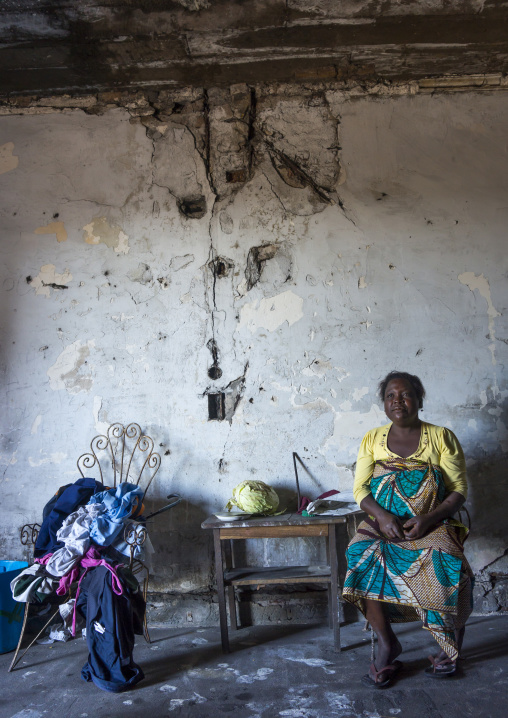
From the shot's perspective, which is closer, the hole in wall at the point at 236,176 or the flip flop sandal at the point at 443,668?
the flip flop sandal at the point at 443,668

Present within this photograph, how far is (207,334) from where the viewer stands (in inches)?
147

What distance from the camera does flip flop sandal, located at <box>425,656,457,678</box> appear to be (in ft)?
8.55

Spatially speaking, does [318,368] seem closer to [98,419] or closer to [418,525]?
[418,525]

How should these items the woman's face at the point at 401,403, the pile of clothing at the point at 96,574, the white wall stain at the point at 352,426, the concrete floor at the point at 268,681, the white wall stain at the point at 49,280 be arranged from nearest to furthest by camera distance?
the concrete floor at the point at 268,681
the pile of clothing at the point at 96,574
the woman's face at the point at 401,403
the white wall stain at the point at 352,426
the white wall stain at the point at 49,280

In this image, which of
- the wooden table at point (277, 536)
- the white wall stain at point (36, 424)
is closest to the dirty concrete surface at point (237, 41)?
the white wall stain at point (36, 424)

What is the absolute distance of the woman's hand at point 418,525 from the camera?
2695 mm

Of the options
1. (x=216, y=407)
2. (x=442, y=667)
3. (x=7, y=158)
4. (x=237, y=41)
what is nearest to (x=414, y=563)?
(x=442, y=667)

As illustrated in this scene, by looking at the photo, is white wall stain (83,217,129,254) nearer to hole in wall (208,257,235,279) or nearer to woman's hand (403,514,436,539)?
hole in wall (208,257,235,279)

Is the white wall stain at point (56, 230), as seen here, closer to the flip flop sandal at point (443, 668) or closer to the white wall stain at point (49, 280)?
the white wall stain at point (49, 280)

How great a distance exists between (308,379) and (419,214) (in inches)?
55.2

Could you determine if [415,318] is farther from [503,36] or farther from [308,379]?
[503,36]

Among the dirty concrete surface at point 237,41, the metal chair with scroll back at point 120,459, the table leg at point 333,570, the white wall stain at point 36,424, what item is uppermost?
the dirty concrete surface at point 237,41

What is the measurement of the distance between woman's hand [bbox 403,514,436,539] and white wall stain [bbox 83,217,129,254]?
8.54 feet

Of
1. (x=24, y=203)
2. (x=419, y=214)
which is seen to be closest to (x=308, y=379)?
(x=419, y=214)
